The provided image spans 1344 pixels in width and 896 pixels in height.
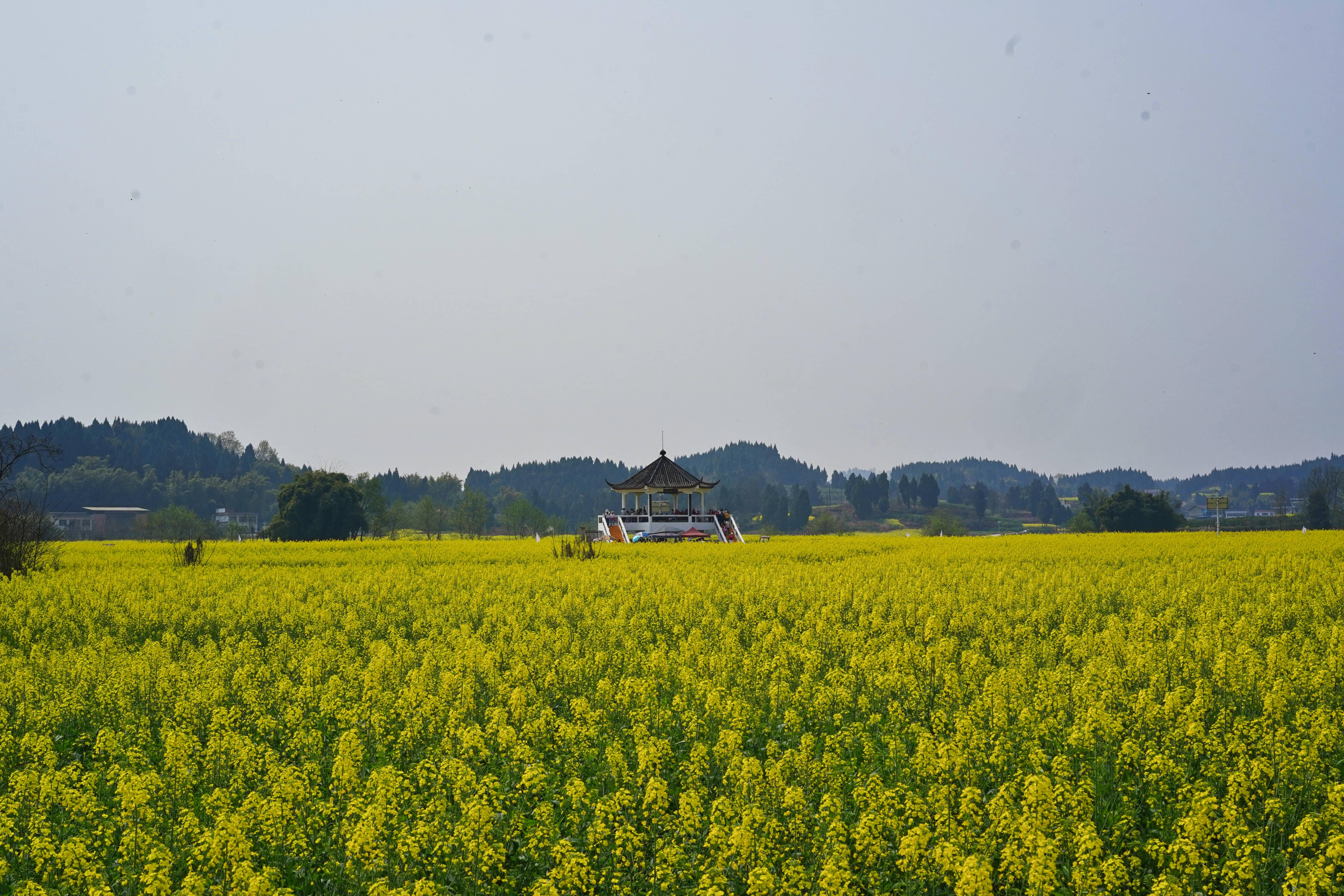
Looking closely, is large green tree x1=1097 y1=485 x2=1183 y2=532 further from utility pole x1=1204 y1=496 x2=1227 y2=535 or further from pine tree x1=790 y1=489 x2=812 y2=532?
pine tree x1=790 y1=489 x2=812 y2=532

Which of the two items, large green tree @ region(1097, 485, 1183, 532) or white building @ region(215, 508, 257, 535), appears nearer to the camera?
large green tree @ region(1097, 485, 1183, 532)

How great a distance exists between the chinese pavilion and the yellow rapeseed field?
33.2 m

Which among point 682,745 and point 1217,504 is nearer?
point 682,745

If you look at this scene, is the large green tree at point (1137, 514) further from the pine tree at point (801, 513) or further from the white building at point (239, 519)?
the white building at point (239, 519)

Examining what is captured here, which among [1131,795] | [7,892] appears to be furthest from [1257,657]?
[7,892]

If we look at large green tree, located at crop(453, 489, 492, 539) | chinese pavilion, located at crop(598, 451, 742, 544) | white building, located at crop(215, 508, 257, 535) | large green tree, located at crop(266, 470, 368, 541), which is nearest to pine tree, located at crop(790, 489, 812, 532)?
large green tree, located at crop(453, 489, 492, 539)

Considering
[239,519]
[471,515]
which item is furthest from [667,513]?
[239,519]

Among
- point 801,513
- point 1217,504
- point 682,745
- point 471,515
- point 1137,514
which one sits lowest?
point 682,745

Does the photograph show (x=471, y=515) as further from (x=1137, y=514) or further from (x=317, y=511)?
(x=1137, y=514)

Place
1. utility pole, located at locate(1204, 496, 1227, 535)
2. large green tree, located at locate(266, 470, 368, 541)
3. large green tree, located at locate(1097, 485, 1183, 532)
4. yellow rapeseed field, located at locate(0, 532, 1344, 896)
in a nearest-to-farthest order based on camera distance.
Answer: yellow rapeseed field, located at locate(0, 532, 1344, 896)
utility pole, located at locate(1204, 496, 1227, 535)
large green tree, located at locate(266, 470, 368, 541)
large green tree, located at locate(1097, 485, 1183, 532)

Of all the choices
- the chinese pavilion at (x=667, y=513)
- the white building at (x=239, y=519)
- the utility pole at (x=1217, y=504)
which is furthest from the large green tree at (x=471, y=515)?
the utility pole at (x=1217, y=504)

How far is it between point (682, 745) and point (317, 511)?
195ft

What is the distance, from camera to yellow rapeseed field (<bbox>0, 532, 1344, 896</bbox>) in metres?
7.02

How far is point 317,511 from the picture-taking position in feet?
212
